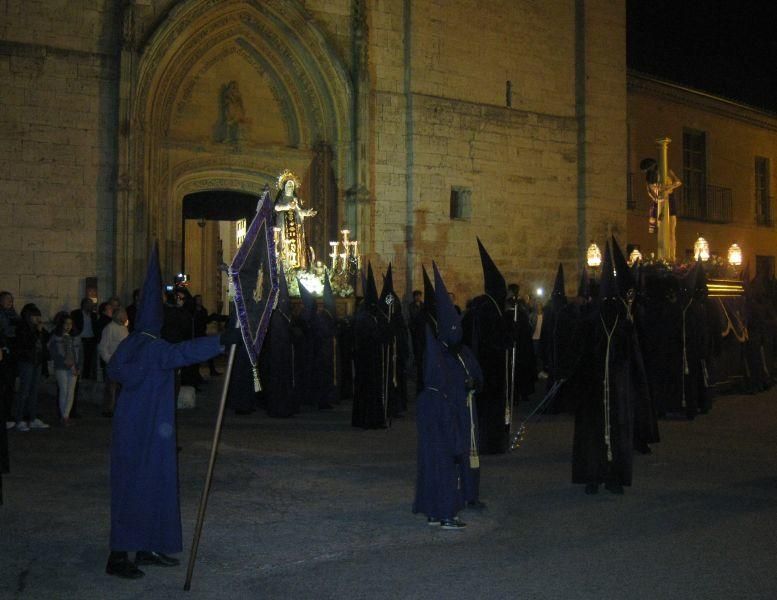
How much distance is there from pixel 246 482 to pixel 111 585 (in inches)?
120

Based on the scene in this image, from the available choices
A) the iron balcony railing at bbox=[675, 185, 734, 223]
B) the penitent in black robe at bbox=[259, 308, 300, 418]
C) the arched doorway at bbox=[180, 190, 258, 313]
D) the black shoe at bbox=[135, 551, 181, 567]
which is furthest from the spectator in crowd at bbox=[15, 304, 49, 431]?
the iron balcony railing at bbox=[675, 185, 734, 223]

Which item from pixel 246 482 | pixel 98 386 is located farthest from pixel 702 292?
pixel 98 386

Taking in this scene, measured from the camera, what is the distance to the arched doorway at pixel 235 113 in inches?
661

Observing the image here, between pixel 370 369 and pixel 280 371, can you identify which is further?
pixel 280 371

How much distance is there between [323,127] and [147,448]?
45.4 ft

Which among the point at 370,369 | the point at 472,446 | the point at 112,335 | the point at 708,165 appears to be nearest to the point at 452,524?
the point at 472,446

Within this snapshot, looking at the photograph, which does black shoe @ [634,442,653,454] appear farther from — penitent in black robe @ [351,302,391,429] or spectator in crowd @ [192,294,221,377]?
spectator in crowd @ [192,294,221,377]

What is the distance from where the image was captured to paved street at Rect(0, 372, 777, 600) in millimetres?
5562

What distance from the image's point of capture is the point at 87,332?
14.8 metres

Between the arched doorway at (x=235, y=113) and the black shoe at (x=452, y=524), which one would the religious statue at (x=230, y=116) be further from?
the black shoe at (x=452, y=524)

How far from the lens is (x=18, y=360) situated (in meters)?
11.4

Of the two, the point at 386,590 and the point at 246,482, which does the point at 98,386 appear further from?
the point at 386,590

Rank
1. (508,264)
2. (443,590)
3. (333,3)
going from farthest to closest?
(508,264), (333,3), (443,590)

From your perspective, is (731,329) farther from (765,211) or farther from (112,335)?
(765,211)
